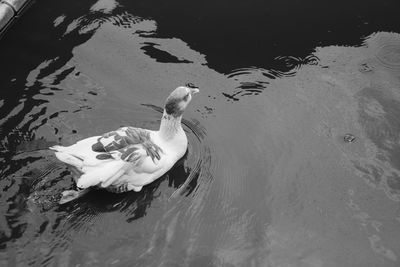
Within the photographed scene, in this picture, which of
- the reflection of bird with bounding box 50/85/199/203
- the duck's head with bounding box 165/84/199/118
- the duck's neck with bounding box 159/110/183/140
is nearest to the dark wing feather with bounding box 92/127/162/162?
the reflection of bird with bounding box 50/85/199/203

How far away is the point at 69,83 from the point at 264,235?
3278mm

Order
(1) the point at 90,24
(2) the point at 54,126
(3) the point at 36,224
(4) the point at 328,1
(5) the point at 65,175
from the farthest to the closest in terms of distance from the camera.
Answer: (4) the point at 328,1 < (1) the point at 90,24 < (2) the point at 54,126 < (5) the point at 65,175 < (3) the point at 36,224

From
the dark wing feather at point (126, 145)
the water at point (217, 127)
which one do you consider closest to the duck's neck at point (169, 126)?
the dark wing feather at point (126, 145)

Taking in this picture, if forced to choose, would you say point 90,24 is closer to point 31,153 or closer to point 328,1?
point 31,153

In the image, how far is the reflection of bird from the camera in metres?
5.26

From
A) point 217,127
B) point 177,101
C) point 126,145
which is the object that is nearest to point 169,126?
point 177,101

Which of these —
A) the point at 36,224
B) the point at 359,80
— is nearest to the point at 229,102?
the point at 359,80

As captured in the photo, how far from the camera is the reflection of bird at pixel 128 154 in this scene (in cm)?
526

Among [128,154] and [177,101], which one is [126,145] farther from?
[177,101]

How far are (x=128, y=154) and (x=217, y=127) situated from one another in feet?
4.78

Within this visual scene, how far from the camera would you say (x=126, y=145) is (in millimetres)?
5531

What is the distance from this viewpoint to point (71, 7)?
27.4 feet

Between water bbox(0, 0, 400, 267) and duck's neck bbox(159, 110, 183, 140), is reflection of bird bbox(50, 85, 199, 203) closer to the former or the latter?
duck's neck bbox(159, 110, 183, 140)

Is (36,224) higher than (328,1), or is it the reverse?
(328,1)
